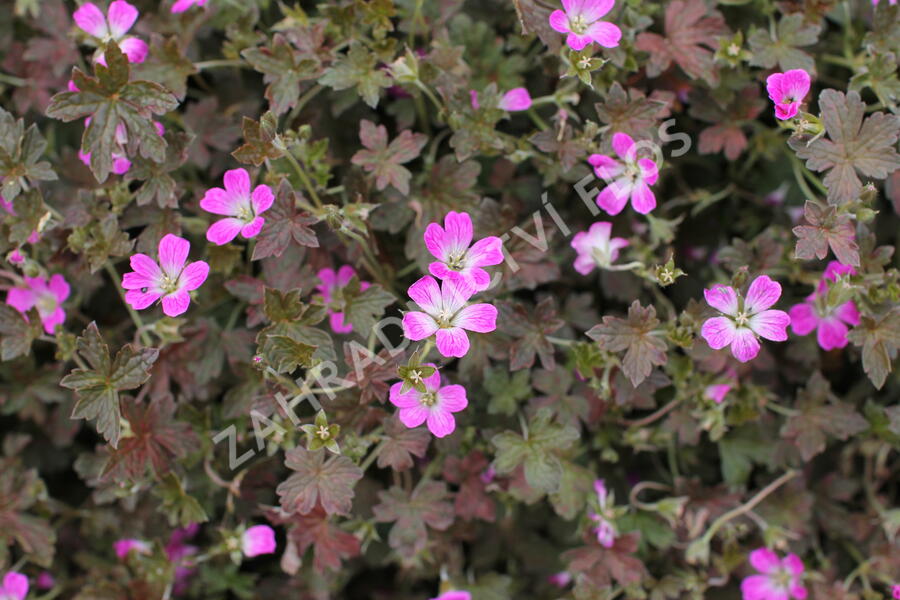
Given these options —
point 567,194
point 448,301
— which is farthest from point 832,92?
point 448,301

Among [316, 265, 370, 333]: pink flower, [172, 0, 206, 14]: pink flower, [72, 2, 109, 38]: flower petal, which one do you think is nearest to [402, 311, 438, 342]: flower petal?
[316, 265, 370, 333]: pink flower

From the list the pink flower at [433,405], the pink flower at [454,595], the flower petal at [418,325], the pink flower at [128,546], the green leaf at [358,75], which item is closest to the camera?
the flower petal at [418,325]

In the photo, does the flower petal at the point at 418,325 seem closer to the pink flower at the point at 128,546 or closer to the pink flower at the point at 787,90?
the pink flower at the point at 787,90

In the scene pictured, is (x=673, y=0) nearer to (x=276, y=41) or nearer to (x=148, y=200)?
(x=276, y=41)

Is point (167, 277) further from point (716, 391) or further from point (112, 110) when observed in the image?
point (716, 391)

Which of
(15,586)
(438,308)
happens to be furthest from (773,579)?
(15,586)

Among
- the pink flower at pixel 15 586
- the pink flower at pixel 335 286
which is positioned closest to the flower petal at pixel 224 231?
the pink flower at pixel 335 286
